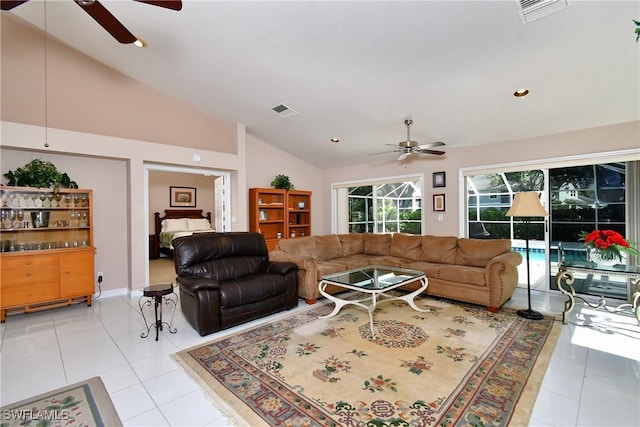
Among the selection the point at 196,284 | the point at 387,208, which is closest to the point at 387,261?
the point at 387,208

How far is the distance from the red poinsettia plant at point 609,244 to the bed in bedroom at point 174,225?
7676 mm

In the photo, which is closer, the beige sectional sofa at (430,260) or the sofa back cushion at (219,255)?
the sofa back cushion at (219,255)

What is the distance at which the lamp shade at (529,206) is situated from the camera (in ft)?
11.0

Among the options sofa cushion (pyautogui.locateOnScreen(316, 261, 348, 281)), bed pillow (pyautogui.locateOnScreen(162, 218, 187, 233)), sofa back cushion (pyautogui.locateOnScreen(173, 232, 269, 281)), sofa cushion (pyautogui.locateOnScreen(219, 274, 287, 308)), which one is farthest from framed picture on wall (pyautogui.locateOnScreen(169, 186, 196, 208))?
sofa cushion (pyautogui.locateOnScreen(219, 274, 287, 308))

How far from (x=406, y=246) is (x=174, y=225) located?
20.1 ft

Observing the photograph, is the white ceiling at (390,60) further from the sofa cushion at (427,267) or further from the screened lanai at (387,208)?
the sofa cushion at (427,267)

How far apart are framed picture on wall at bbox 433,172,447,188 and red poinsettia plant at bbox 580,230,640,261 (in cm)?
238

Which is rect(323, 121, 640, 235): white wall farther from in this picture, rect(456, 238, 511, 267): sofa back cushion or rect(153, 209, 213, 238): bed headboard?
rect(153, 209, 213, 238): bed headboard

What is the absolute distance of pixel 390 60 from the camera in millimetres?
3188

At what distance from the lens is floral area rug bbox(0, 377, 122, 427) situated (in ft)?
5.79

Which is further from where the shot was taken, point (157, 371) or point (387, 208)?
point (387, 208)

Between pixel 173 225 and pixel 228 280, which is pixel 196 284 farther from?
pixel 173 225

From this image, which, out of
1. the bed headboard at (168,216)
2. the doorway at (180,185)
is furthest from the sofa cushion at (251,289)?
the bed headboard at (168,216)

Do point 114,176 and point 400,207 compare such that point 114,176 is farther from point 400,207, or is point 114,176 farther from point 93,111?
point 400,207
